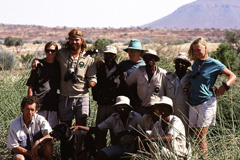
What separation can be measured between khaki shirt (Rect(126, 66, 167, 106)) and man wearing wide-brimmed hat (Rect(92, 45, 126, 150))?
264 mm

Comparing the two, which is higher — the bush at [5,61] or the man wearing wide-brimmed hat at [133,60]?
the man wearing wide-brimmed hat at [133,60]

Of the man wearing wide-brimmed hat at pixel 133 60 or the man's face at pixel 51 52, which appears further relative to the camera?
the man wearing wide-brimmed hat at pixel 133 60

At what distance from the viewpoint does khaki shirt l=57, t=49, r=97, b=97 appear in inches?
218

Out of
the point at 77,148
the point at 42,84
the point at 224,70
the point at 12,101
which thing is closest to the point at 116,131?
the point at 77,148

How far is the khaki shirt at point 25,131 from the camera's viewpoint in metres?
4.95

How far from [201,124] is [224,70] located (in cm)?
73

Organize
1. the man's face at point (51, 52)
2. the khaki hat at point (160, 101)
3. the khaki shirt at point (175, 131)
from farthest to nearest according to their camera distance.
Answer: the man's face at point (51, 52), the khaki hat at point (160, 101), the khaki shirt at point (175, 131)

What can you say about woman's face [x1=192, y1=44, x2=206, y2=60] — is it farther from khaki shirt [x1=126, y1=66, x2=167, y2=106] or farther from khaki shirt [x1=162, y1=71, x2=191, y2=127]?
khaki shirt [x1=126, y1=66, x2=167, y2=106]

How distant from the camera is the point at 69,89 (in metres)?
5.53

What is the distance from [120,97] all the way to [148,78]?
493 mm

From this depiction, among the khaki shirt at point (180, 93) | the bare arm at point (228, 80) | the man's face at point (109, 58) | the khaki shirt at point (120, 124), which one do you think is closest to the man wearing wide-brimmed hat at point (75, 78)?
the man's face at point (109, 58)

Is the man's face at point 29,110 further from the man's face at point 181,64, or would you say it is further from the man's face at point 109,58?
the man's face at point 181,64

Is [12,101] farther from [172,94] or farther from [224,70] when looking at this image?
[224,70]

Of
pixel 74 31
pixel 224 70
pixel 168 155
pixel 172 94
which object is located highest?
pixel 74 31
